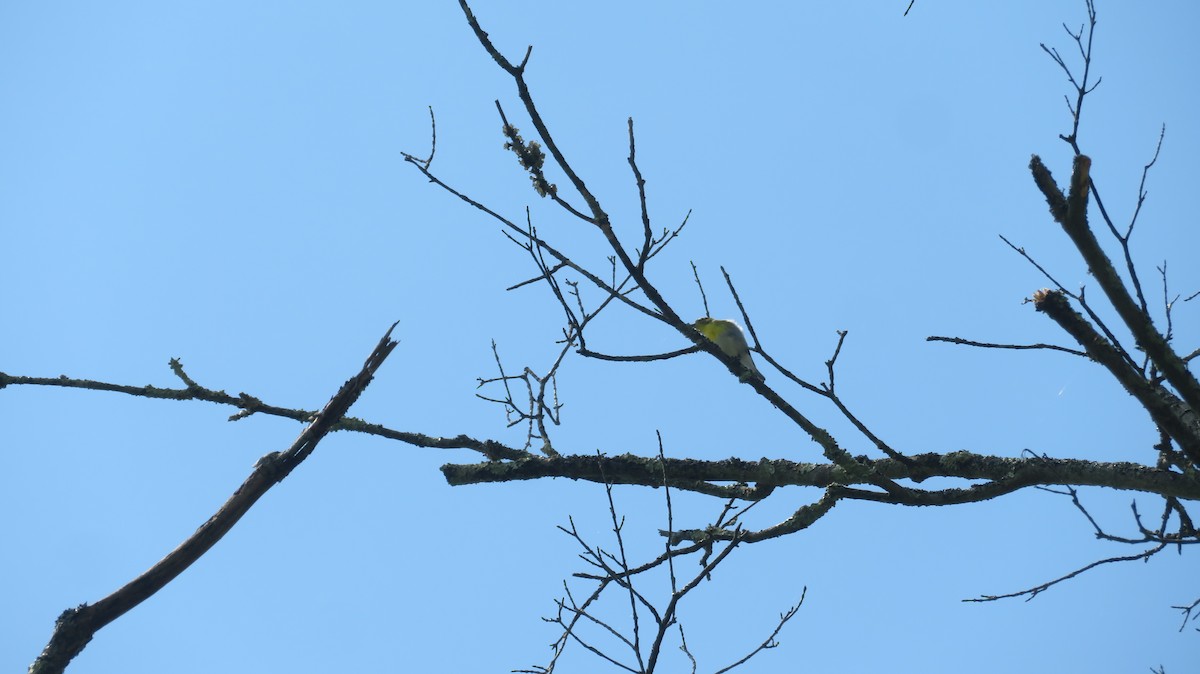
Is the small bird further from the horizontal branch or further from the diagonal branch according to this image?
the diagonal branch

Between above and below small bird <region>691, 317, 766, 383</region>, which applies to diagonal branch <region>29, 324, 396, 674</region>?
below

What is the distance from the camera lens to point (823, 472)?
3.39 m

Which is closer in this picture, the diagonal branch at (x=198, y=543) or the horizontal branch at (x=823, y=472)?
the diagonal branch at (x=198, y=543)

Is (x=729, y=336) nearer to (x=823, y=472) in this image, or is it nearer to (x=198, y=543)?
(x=823, y=472)

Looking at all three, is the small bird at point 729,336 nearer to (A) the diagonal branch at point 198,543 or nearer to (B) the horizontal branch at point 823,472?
(B) the horizontal branch at point 823,472

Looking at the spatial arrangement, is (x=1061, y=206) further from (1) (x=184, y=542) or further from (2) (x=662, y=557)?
(1) (x=184, y=542)

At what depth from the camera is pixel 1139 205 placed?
9.26ft

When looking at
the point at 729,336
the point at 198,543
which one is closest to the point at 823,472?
the point at 198,543

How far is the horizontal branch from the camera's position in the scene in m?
2.92

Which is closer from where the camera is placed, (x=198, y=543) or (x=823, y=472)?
(x=198, y=543)

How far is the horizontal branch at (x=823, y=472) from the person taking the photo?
9.57ft

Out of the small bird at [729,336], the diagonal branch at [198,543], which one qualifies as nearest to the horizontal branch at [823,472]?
the diagonal branch at [198,543]

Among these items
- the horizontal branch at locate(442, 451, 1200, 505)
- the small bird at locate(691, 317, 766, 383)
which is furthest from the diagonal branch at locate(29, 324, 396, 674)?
the small bird at locate(691, 317, 766, 383)

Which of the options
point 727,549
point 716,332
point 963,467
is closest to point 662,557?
point 727,549
